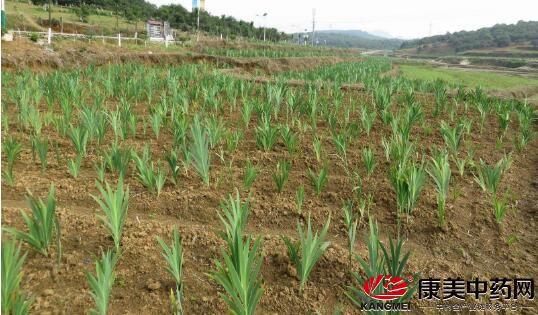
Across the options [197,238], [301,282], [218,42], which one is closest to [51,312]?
[197,238]

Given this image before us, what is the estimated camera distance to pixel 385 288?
1601 mm

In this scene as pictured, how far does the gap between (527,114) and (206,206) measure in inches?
177

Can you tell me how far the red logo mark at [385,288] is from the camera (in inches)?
59.7

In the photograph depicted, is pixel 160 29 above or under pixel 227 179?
above

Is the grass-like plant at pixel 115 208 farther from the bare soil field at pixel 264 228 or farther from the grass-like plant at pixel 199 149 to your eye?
the grass-like plant at pixel 199 149

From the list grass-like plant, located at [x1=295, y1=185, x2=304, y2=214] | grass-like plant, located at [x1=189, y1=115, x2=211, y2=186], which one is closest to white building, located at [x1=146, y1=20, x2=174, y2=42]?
grass-like plant, located at [x1=189, y1=115, x2=211, y2=186]

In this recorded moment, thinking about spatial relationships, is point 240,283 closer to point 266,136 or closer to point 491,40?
point 266,136

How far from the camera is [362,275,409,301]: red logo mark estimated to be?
1516 millimetres

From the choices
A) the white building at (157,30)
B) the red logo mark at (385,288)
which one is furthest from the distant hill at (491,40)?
the red logo mark at (385,288)

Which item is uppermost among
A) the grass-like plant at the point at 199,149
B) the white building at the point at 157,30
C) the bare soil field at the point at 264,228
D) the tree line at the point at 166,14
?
the tree line at the point at 166,14

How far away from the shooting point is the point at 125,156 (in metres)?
2.81

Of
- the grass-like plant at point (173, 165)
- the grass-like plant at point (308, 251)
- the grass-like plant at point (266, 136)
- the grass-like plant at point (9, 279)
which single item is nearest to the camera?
the grass-like plant at point (9, 279)

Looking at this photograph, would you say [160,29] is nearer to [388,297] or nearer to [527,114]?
[527,114]

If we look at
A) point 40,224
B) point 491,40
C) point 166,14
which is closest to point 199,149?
point 40,224
